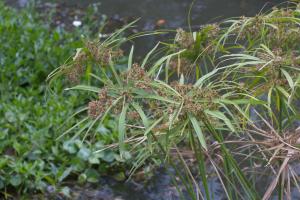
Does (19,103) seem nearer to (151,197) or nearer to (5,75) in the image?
(5,75)

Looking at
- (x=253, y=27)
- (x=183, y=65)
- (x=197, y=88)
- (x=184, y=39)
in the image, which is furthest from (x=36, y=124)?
(x=197, y=88)

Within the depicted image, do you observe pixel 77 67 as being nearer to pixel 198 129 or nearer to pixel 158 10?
pixel 198 129

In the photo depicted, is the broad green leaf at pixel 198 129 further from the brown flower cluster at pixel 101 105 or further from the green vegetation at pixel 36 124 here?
the green vegetation at pixel 36 124

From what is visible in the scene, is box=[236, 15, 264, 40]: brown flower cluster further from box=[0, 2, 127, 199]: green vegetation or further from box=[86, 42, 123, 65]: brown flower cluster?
box=[0, 2, 127, 199]: green vegetation

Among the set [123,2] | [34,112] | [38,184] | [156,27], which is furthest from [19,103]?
[123,2]

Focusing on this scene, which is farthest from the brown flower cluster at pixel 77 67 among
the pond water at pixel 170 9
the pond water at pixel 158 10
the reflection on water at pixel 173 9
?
the reflection on water at pixel 173 9

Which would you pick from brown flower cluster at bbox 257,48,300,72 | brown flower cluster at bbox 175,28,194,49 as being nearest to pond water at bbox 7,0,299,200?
brown flower cluster at bbox 175,28,194,49
